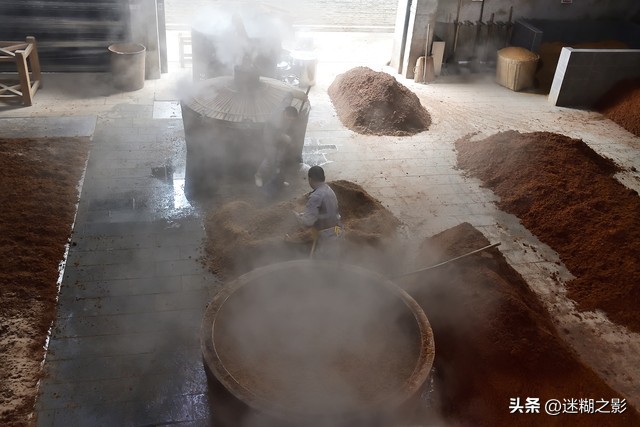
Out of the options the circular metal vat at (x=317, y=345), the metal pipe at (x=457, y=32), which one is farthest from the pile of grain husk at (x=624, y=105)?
the circular metal vat at (x=317, y=345)

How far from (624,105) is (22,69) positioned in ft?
39.9

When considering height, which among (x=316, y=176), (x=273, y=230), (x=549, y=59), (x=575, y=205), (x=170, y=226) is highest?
(x=316, y=176)

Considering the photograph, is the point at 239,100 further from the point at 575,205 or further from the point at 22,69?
the point at 575,205

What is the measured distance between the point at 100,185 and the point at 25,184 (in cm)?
98

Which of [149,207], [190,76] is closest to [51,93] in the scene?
[190,76]

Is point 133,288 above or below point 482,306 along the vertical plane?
below

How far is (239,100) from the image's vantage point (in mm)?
8117

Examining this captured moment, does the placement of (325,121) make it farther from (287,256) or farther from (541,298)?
(541,298)

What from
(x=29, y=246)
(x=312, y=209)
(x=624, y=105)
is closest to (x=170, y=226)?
(x=29, y=246)

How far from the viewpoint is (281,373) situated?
14.8 feet

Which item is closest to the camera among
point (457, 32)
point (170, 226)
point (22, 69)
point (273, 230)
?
point (273, 230)

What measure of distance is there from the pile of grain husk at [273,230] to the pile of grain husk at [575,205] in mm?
2203

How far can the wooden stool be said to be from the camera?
396 inches

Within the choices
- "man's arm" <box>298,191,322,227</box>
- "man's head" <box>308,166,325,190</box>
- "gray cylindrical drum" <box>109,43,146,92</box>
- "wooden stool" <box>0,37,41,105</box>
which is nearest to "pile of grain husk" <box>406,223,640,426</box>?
"man's arm" <box>298,191,322,227</box>
